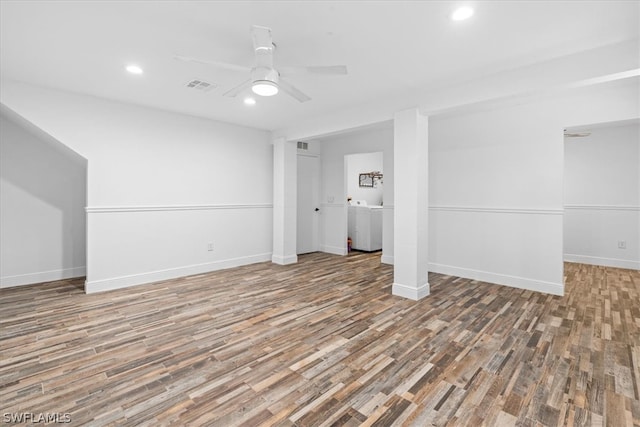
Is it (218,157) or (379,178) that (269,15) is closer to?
(218,157)

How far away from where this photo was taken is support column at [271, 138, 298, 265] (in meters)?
5.58

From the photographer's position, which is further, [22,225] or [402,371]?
[22,225]

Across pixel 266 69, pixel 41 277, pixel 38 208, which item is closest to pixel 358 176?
pixel 266 69

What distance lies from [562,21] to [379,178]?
22.6ft

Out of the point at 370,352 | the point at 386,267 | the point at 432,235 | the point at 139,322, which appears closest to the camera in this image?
the point at 370,352

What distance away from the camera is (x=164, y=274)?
14.8ft

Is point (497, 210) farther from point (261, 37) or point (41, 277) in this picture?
point (41, 277)

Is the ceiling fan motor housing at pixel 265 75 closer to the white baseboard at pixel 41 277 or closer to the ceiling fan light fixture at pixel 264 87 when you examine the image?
the ceiling fan light fixture at pixel 264 87

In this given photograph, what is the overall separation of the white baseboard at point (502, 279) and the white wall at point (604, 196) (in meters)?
2.55

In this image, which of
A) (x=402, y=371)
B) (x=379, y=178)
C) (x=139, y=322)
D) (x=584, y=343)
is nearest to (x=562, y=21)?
(x=584, y=343)

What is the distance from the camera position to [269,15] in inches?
84.0

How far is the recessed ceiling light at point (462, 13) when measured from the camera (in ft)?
6.75

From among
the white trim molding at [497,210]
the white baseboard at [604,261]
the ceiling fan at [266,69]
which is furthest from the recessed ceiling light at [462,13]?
the white baseboard at [604,261]

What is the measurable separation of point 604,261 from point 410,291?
4.23 meters
